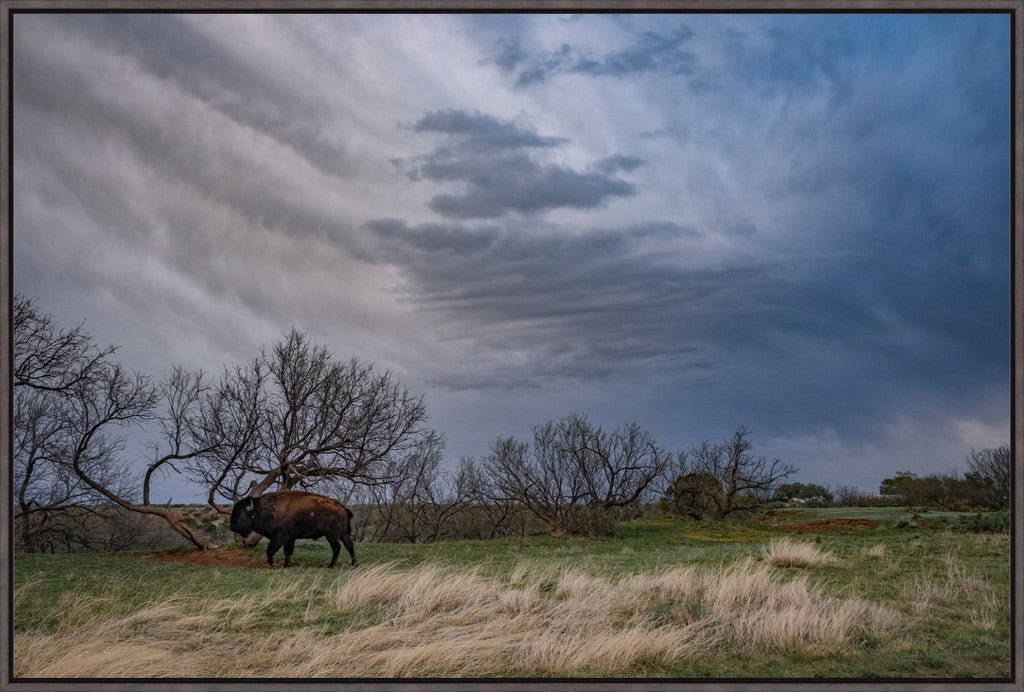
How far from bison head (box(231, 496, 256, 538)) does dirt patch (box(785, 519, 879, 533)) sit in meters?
19.2

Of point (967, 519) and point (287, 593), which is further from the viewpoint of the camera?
point (967, 519)

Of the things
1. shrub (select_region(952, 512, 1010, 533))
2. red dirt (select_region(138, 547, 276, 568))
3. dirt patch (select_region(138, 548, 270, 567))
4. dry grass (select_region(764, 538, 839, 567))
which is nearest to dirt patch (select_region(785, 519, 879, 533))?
shrub (select_region(952, 512, 1010, 533))

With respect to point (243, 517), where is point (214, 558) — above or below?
below

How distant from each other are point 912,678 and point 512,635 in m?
4.76

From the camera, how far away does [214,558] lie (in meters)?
21.3

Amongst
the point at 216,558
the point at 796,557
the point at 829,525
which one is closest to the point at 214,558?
the point at 216,558

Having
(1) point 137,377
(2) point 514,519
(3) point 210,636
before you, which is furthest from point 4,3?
(2) point 514,519

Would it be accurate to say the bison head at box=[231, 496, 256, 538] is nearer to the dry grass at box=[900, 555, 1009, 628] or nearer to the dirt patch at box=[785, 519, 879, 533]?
the dry grass at box=[900, 555, 1009, 628]

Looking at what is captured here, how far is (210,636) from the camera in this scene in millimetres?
10602

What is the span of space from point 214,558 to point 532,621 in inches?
514

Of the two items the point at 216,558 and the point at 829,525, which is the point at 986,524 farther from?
the point at 216,558

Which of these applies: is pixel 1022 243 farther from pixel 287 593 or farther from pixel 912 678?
pixel 287 593

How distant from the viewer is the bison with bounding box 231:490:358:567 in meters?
19.3

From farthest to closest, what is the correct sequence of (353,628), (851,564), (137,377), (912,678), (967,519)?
(967,519) < (137,377) < (851,564) < (353,628) < (912,678)
